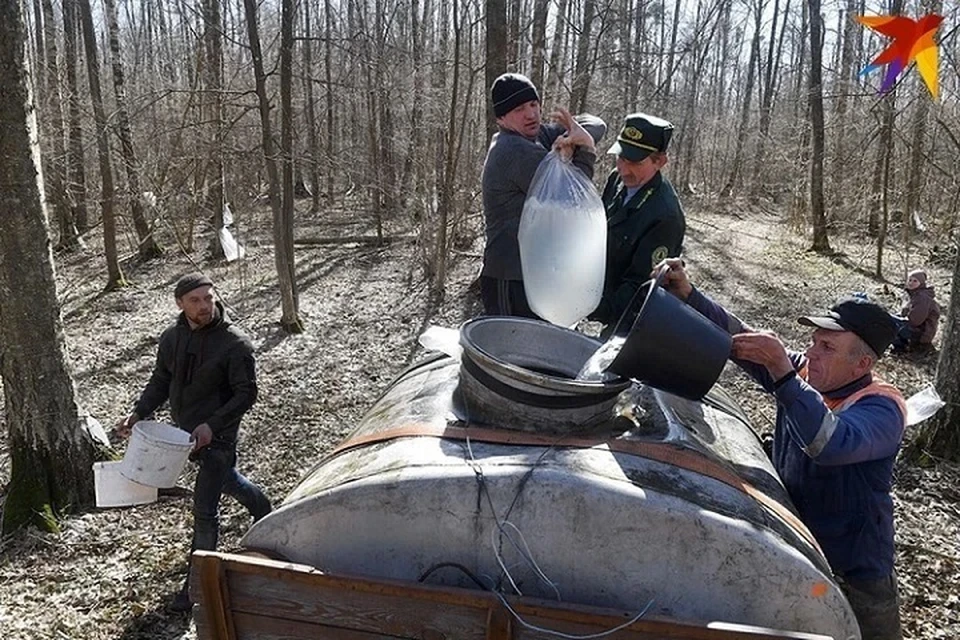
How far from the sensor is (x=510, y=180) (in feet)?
12.5

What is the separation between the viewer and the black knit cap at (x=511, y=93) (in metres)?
3.71

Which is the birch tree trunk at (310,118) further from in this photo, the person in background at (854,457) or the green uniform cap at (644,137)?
the person in background at (854,457)

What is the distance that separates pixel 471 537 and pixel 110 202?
455 inches

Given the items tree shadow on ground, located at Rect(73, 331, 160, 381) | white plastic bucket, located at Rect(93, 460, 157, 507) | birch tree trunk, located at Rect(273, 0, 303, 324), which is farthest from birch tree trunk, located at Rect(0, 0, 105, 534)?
birch tree trunk, located at Rect(273, 0, 303, 324)

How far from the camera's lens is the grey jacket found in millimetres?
3762

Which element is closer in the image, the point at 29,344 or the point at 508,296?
the point at 508,296

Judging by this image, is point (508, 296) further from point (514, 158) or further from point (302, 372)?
point (302, 372)

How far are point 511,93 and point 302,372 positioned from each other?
17.2 feet

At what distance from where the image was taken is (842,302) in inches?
101

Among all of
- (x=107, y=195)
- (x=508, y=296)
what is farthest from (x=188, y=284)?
(x=107, y=195)

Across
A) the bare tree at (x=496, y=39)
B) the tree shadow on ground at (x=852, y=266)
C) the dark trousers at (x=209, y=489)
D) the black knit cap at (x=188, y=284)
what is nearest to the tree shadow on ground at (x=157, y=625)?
the dark trousers at (x=209, y=489)

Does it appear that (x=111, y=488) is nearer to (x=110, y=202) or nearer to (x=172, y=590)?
(x=172, y=590)

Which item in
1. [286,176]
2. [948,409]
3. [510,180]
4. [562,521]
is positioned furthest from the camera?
[286,176]

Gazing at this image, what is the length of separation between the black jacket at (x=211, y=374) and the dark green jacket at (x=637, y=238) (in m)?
1.98
